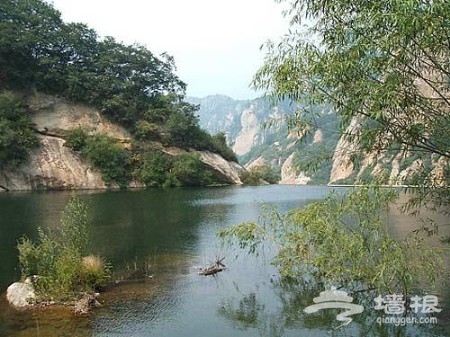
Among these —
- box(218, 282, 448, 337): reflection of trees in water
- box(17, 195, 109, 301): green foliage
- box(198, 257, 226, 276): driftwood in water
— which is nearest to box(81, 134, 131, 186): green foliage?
box(198, 257, 226, 276): driftwood in water

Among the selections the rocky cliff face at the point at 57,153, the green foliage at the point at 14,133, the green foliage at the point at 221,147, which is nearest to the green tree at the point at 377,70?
the green foliage at the point at 14,133

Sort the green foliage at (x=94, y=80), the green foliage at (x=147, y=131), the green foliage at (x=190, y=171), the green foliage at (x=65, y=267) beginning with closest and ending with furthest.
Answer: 1. the green foliage at (x=65, y=267)
2. the green foliage at (x=94, y=80)
3. the green foliage at (x=190, y=171)
4. the green foliage at (x=147, y=131)

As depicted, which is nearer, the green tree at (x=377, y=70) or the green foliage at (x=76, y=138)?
the green tree at (x=377, y=70)

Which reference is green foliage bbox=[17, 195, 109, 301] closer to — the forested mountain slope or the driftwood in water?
the driftwood in water

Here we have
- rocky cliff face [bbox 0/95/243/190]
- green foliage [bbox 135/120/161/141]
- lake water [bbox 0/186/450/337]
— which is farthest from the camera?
A: green foliage [bbox 135/120/161/141]

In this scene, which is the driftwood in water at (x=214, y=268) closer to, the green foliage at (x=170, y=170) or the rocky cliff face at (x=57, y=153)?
the rocky cliff face at (x=57, y=153)

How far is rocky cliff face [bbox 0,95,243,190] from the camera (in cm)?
5483

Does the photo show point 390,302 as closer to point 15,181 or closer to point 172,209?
point 172,209

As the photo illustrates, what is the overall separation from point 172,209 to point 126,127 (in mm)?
33959

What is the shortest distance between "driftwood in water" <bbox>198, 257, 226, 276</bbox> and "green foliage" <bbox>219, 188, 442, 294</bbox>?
15.1ft

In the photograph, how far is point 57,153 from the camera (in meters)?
57.7

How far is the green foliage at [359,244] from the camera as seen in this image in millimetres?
11047

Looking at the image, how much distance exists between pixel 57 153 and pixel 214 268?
45707 mm

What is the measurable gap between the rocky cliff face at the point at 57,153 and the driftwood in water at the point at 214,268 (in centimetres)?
4237
